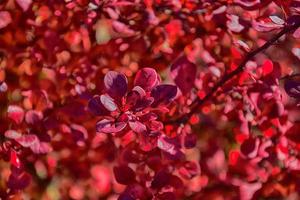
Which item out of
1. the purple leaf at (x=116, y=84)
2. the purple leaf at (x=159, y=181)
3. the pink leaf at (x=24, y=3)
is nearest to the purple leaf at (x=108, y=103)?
the purple leaf at (x=116, y=84)

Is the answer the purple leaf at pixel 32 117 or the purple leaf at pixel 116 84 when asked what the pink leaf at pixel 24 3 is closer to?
the purple leaf at pixel 32 117

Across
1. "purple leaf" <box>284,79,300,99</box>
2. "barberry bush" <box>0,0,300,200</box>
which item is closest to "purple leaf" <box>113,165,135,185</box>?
"barberry bush" <box>0,0,300,200</box>

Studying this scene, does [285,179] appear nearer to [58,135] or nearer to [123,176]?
[123,176]

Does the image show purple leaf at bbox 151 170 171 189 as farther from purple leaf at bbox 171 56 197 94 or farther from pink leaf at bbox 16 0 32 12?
pink leaf at bbox 16 0 32 12

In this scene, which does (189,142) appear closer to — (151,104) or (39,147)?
(151,104)

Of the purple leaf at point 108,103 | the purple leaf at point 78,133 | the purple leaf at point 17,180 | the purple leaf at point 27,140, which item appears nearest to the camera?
the purple leaf at point 108,103
